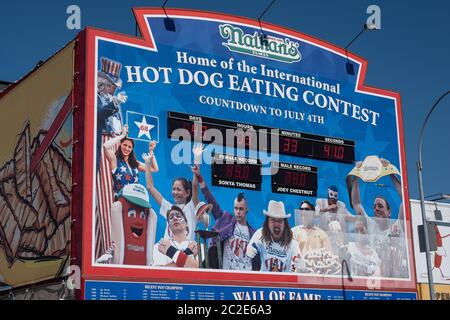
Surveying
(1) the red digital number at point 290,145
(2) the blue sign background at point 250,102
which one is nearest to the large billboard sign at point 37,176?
(2) the blue sign background at point 250,102

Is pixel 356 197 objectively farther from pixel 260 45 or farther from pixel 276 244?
pixel 260 45

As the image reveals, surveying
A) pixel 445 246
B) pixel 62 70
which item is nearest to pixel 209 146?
pixel 62 70

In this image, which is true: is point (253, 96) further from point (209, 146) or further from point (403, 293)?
point (403, 293)

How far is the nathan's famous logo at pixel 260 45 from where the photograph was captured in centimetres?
2806

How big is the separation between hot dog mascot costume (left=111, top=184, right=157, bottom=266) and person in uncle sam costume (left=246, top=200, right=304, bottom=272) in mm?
3826

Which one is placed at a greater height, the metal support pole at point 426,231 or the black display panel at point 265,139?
the black display panel at point 265,139

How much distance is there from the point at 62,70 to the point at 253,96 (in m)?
6.67

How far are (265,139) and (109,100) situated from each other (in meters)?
5.92

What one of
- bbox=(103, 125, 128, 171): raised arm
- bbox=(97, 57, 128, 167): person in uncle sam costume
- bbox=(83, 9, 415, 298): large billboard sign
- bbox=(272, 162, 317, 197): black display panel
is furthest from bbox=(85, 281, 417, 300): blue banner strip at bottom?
bbox=(97, 57, 128, 167): person in uncle sam costume

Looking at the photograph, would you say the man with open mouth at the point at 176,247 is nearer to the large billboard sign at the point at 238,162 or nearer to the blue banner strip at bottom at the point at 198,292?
the large billboard sign at the point at 238,162

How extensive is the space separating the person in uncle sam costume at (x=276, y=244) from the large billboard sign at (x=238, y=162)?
0.05m

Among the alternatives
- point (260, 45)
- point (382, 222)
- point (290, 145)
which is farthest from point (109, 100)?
point (382, 222)

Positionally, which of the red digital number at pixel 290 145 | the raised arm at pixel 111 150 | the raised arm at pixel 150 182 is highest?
the red digital number at pixel 290 145

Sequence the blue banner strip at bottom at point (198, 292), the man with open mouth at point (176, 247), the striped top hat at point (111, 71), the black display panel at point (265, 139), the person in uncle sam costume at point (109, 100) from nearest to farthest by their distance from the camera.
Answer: the blue banner strip at bottom at point (198, 292) < the person in uncle sam costume at point (109, 100) < the man with open mouth at point (176, 247) < the striped top hat at point (111, 71) < the black display panel at point (265, 139)
